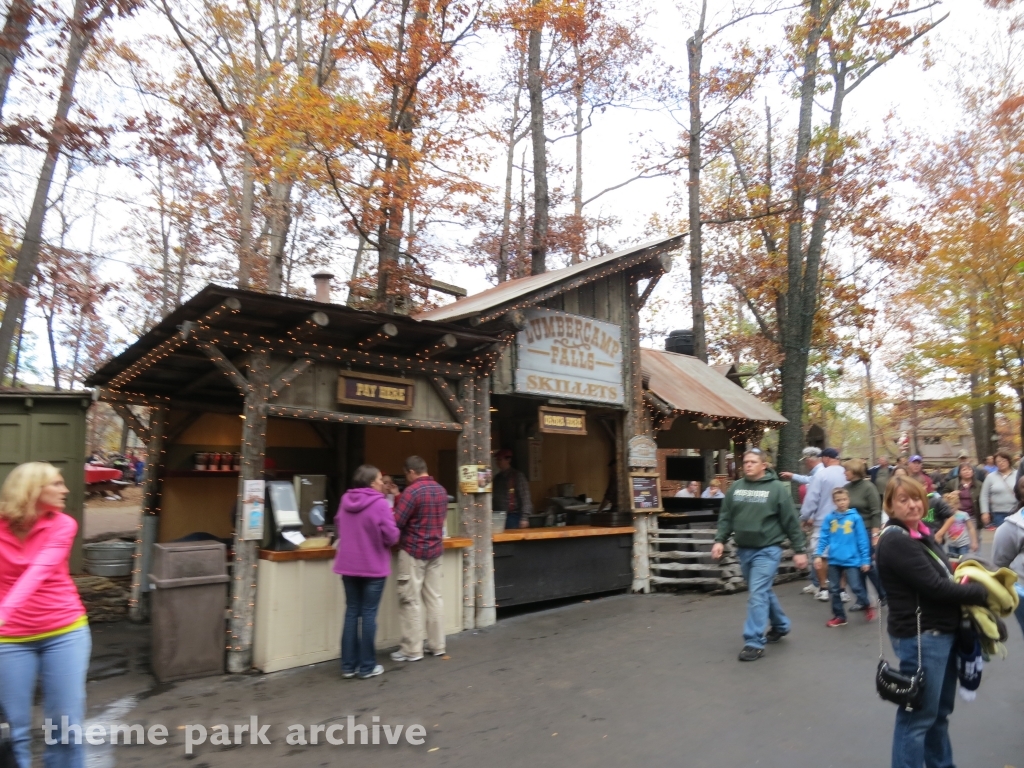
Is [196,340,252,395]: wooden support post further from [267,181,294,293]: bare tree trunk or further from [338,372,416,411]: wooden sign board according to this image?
[267,181,294,293]: bare tree trunk

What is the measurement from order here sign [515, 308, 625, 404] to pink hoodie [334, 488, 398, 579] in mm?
3061

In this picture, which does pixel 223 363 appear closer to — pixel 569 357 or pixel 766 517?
pixel 569 357

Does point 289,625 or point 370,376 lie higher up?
point 370,376

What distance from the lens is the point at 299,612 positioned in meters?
6.82

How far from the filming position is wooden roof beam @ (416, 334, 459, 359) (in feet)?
25.2

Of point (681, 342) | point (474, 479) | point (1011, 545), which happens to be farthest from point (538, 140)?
point (1011, 545)

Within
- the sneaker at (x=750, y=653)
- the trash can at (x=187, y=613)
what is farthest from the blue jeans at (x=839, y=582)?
the trash can at (x=187, y=613)

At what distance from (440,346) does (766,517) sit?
143 inches

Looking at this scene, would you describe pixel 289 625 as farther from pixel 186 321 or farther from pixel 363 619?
pixel 186 321

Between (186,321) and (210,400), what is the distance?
3.74 meters

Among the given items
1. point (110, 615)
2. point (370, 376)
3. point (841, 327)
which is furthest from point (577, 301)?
point (841, 327)

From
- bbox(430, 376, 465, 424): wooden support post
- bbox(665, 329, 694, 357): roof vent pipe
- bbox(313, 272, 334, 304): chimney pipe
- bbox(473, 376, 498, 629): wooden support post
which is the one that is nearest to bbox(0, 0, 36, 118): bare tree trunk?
bbox(313, 272, 334, 304): chimney pipe

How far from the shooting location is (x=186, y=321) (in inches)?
252

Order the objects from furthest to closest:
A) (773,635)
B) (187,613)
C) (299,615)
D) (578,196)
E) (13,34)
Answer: (578,196)
(13,34)
(773,635)
(299,615)
(187,613)
